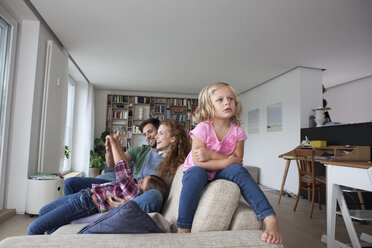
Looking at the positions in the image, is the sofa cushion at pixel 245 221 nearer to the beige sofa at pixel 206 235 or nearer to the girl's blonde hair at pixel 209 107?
the beige sofa at pixel 206 235

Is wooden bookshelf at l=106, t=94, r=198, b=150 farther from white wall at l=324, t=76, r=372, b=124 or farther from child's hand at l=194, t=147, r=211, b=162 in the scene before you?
child's hand at l=194, t=147, r=211, b=162

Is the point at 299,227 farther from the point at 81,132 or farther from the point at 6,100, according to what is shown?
the point at 81,132

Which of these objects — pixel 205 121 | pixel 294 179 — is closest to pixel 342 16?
pixel 205 121

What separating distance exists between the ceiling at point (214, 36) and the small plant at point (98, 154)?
2.25 m

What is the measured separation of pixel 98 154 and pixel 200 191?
22.7ft

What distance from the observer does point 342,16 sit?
3293mm

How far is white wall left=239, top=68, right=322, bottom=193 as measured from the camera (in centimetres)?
523

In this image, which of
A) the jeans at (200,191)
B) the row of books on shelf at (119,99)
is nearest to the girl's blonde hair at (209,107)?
the jeans at (200,191)

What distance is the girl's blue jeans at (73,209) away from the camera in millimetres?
1413

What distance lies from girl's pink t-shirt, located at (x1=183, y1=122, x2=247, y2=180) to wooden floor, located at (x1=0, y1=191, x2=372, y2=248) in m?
1.53

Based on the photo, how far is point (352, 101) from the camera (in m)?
6.48

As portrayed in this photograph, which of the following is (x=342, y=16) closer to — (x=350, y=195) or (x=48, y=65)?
(x=350, y=195)

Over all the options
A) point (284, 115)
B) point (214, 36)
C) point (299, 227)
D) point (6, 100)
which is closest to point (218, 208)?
point (299, 227)

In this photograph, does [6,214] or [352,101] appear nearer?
[6,214]
